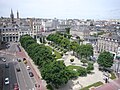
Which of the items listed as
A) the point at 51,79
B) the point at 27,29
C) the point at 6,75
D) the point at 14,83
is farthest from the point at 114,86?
the point at 27,29

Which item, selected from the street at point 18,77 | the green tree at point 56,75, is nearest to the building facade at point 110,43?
the green tree at point 56,75

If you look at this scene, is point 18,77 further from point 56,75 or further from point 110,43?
point 110,43

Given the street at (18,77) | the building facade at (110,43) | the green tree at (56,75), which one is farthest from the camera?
the building facade at (110,43)

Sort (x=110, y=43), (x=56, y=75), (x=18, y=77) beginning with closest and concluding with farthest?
1. (x=56, y=75)
2. (x=18, y=77)
3. (x=110, y=43)

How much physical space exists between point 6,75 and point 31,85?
32.3ft

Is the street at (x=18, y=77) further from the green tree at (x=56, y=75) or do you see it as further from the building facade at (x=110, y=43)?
the building facade at (x=110, y=43)

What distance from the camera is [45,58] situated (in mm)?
45781

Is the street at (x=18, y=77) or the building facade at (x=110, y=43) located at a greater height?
the building facade at (x=110, y=43)

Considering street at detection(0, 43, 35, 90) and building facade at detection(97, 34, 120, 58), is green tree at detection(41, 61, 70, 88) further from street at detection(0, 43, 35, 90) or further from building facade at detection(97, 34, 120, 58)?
building facade at detection(97, 34, 120, 58)

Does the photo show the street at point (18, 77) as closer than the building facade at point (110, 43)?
Yes

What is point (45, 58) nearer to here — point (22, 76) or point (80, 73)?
point (22, 76)

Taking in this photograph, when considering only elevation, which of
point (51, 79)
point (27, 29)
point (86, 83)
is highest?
point (27, 29)

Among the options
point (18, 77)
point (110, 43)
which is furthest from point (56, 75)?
point (110, 43)

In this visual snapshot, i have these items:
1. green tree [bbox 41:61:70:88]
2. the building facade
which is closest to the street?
green tree [bbox 41:61:70:88]
